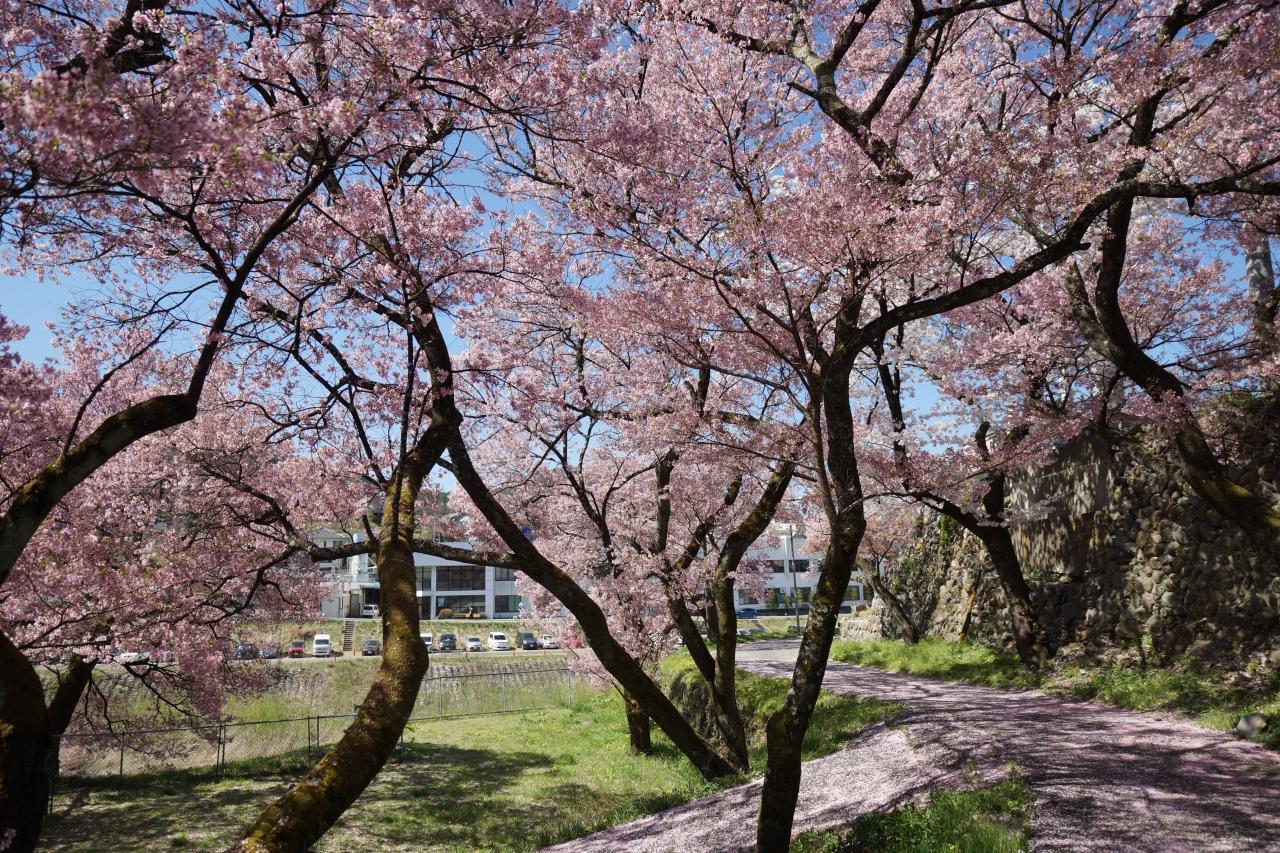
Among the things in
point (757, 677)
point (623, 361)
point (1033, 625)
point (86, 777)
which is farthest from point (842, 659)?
point (86, 777)

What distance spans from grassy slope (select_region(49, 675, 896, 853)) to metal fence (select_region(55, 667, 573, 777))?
70cm

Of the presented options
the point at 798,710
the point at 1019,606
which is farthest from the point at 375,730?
the point at 1019,606

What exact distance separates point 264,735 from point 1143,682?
774 inches

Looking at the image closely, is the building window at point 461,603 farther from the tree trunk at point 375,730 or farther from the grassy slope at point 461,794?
the tree trunk at point 375,730

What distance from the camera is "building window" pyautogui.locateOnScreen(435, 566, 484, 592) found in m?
60.6

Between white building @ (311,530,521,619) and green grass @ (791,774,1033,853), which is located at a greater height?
white building @ (311,530,521,619)

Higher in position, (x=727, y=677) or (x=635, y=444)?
(x=635, y=444)

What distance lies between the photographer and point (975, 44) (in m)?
11.0

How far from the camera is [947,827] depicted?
212 inches

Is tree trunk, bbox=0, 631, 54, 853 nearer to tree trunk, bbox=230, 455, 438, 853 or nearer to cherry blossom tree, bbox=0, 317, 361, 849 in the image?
tree trunk, bbox=230, 455, 438, 853

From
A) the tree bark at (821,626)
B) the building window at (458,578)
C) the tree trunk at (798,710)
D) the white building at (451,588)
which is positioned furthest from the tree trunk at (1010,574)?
the building window at (458,578)

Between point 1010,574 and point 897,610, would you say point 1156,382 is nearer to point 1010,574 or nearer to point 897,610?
point 1010,574

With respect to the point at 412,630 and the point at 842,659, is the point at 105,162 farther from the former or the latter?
the point at 842,659

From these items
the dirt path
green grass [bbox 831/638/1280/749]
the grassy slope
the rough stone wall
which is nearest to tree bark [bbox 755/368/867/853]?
the dirt path
